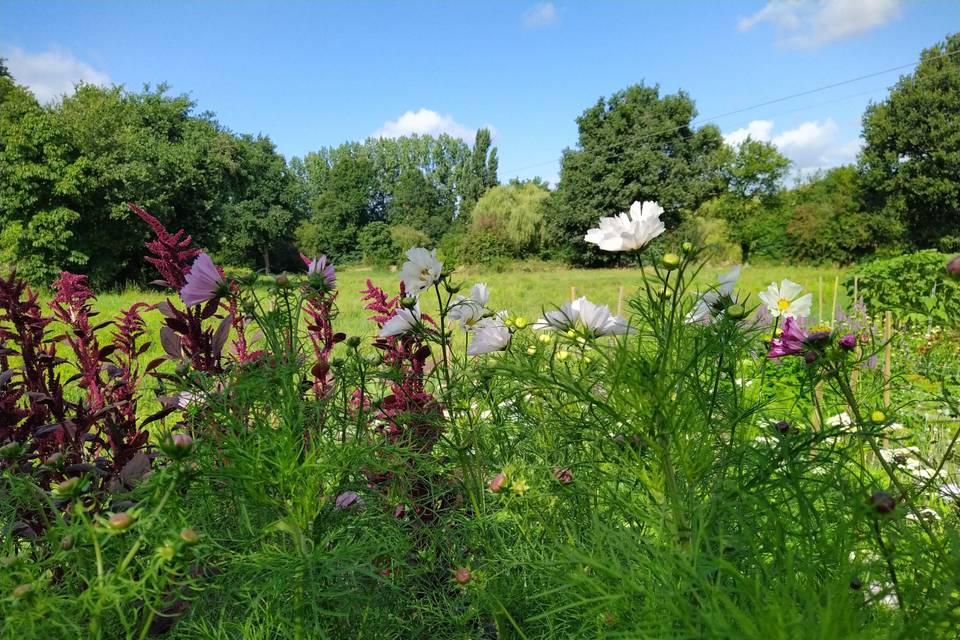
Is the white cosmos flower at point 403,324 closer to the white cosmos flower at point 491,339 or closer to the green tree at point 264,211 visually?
→ the white cosmos flower at point 491,339

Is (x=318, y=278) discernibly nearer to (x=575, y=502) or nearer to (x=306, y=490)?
(x=306, y=490)

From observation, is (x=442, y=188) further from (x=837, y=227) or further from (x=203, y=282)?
(x=203, y=282)

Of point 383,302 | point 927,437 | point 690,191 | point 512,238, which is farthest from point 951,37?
point 383,302

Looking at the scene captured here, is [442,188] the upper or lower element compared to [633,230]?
upper

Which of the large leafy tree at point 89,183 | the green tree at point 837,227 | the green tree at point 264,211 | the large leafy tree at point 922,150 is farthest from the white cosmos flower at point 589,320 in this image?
the green tree at point 264,211

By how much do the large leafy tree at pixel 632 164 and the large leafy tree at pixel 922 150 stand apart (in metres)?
7.77

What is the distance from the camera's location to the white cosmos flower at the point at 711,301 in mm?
935

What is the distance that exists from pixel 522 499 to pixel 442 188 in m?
47.8

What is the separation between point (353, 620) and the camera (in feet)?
3.16

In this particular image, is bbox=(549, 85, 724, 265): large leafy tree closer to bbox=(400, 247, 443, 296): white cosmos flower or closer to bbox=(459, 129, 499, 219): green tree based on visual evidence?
bbox=(459, 129, 499, 219): green tree

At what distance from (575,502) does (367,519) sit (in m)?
0.35

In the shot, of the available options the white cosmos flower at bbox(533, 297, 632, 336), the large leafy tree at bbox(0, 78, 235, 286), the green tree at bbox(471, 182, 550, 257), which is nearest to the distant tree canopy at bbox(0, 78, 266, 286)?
the large leafy tree at bbox(0, 78, 235, 286)

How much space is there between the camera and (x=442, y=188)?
47.3m

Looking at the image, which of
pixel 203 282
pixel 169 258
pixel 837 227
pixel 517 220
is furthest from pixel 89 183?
pixel 837 227
